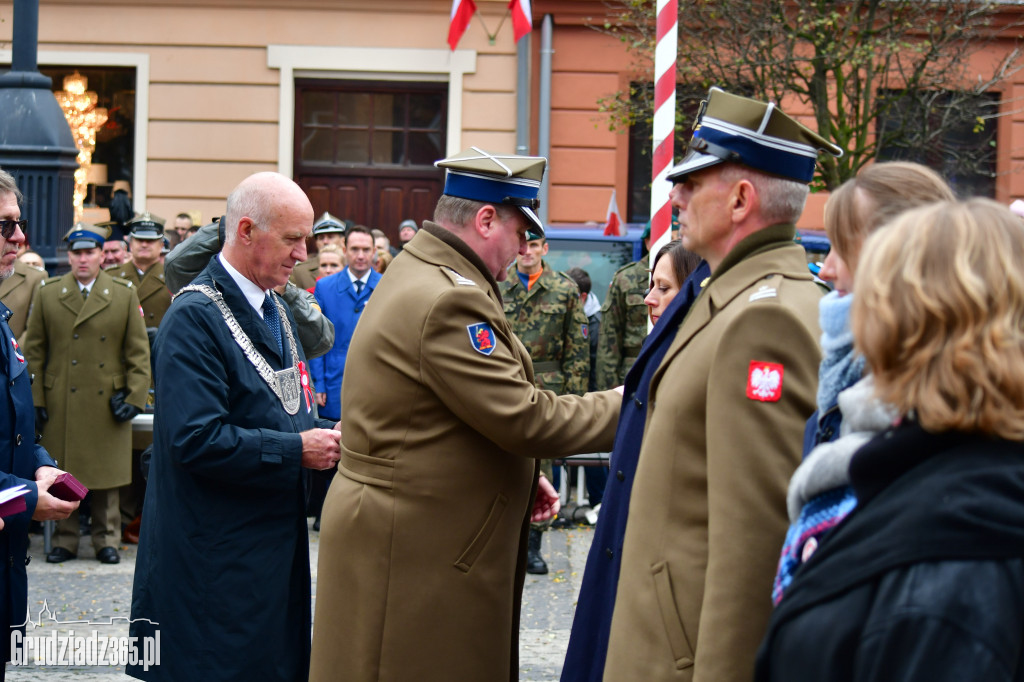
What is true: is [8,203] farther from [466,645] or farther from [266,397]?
[466,645]

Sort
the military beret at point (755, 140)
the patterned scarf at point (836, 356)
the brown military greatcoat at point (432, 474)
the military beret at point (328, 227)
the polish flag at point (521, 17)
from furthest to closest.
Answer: the polish flag at point (521, 17), the military beret at point (328, 227), the brown military greatcoat at point (432, 474), the military beret at point (755, 140), the patterned scarf at point (836, 356)

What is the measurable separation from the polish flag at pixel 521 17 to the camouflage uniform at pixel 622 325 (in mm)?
6523

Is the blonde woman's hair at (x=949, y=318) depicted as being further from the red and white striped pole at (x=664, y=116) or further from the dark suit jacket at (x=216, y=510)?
the red and white striped pole at (x=664, y=116)

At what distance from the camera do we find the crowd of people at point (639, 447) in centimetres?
166

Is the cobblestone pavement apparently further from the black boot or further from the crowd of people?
the crowd of people

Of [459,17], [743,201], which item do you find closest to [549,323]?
[743,201]

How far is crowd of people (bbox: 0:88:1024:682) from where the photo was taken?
5.44ft

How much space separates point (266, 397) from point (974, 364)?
249 centimetres

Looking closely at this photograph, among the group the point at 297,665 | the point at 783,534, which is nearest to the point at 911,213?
the point at 783,534

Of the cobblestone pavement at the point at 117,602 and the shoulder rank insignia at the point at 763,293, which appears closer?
the shoulder rank insignia at the point at 763,293

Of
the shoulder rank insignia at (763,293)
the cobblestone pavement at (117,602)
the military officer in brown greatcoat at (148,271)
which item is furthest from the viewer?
the military officer in brown greatcoat at (148,271)

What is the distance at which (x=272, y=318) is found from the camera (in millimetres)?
3930

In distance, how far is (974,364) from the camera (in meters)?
1.64

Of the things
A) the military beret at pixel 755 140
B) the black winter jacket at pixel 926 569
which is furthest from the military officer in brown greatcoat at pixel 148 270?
the black winter jacket at pixel 926 569
